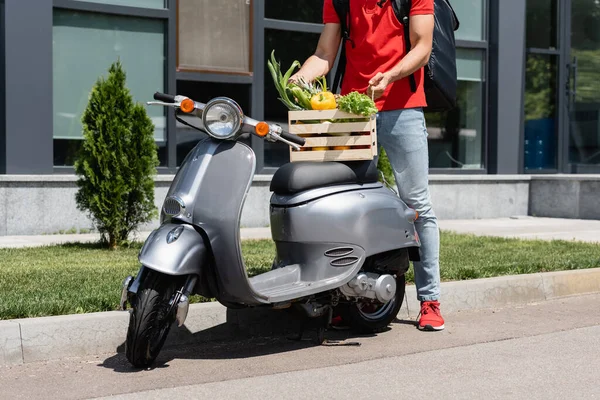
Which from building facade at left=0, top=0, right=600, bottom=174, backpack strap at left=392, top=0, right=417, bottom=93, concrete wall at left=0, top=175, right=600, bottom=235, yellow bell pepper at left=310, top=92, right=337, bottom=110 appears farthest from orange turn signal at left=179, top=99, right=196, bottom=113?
building facade at left=0, top=0, right=600, bottom=174

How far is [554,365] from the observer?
15.1ft

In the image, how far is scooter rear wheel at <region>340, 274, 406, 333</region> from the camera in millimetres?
5387

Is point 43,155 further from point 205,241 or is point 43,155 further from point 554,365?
point 554,365

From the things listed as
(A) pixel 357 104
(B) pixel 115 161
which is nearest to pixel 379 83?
(A) pixel 357 104

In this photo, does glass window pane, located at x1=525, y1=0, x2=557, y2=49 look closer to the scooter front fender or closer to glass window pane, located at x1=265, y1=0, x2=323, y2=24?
glass window pane, located at x1=265, y1=0, x2=323, y2=24

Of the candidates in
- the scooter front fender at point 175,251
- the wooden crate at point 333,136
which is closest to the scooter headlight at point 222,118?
the scooter front fender at point 175,251

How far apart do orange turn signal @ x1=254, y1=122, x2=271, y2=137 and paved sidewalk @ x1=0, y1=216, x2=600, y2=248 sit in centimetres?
498

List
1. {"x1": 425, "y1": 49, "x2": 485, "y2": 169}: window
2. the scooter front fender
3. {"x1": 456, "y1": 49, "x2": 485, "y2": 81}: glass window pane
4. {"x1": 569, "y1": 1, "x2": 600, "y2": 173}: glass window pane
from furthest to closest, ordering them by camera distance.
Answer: {"x1": 569, "y1": 1, "x2": 600, "y2": 173}: glass window pane → {"x1": 456, "y1": 49, "x2": 485, "y2": 81}: glass window pane → {"x1": 425, "y1": 49, "x2": 485, "y2": 169}: window → the scooter front fender

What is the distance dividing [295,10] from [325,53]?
22.6ft

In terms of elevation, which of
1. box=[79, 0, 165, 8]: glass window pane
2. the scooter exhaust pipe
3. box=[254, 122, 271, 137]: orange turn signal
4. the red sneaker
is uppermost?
box=[79, 0, 165, 8]: glass window pane

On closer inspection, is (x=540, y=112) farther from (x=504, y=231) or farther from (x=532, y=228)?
(x=504, y=231)

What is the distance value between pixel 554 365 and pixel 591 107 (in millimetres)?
11668

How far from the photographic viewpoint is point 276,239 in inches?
204

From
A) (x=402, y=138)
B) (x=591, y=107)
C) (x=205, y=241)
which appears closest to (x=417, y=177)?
(x=402, y=138)
